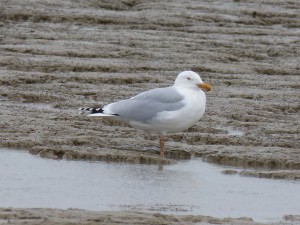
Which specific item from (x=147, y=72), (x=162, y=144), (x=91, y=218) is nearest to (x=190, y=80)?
(x=162, y=144)

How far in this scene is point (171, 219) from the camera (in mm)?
7074

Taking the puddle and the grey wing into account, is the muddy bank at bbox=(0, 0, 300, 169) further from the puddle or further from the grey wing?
the puddle

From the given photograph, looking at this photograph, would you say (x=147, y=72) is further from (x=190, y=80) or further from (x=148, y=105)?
(x=148, y=105)

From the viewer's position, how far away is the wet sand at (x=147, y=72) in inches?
396

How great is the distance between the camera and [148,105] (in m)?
10.2

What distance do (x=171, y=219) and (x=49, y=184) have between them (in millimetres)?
1632

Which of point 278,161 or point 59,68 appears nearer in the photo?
point 278,161

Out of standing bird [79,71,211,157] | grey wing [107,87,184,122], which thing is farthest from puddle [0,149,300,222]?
grey wing [107,87,184,122]

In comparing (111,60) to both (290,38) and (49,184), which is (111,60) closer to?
(290,38)

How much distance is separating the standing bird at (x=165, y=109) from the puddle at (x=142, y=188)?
0.48 m

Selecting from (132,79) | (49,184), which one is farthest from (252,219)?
(132,79)

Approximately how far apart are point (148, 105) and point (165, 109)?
19 centimetres

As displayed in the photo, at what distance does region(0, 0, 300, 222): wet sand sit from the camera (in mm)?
10055

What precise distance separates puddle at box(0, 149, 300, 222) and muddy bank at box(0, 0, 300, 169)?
387 mm
